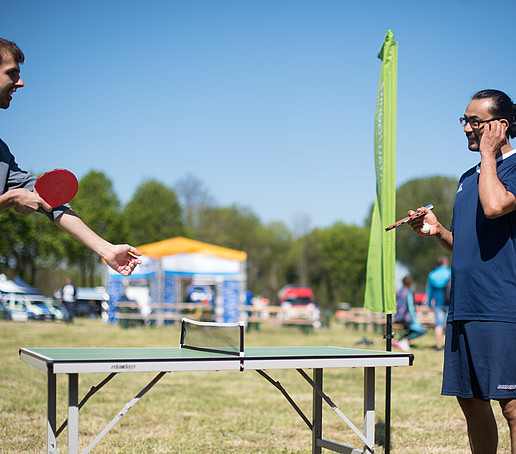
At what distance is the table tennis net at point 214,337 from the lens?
3463mm

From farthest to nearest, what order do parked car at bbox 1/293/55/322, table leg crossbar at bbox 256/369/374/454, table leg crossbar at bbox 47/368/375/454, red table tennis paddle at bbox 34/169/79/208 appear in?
1. parked car at bbox 1/293/55/322
2. table leg crossbar at bbox 256/369/374/454
3. table leg crossbar at bbox 47/368/375/454
4. red table tennis paddle at bbox 34/169/79/208

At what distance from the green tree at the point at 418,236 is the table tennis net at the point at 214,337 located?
4753cm

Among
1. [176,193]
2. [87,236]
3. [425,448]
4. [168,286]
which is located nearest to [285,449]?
[425,448]

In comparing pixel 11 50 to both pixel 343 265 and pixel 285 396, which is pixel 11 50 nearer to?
pixel 285 396

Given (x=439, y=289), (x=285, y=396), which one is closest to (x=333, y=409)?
(x=285, y=396)

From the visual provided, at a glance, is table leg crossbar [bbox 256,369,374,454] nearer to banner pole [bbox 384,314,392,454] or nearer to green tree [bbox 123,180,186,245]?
banner pole [bbox 384,314,392,454]

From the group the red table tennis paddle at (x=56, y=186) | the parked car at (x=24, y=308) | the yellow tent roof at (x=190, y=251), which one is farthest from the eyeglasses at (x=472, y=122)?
the parked car at (x=24, y=308)

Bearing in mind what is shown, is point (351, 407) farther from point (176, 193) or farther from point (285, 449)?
point (176, 193)

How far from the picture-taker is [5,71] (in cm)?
304

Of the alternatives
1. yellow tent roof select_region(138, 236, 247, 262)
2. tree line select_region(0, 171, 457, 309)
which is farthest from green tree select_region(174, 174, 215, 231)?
yellow tent roof select_region(138, 236, 247, 262)

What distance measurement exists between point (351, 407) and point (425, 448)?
1.95 metres

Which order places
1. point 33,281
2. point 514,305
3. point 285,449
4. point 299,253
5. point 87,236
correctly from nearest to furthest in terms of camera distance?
point 87,236 → point 514,305 → point 285,449 → point 33,281 → point 299,253

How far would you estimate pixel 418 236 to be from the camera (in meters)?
55.6

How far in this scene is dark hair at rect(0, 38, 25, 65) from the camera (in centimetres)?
304
